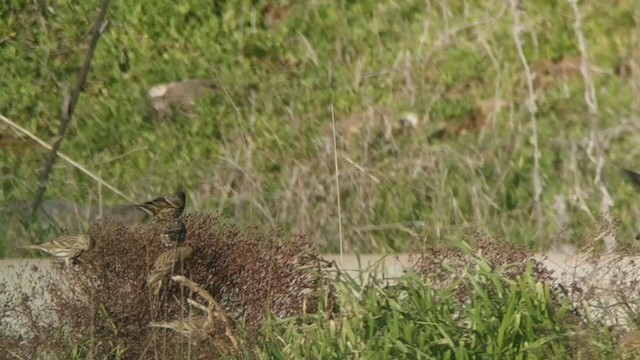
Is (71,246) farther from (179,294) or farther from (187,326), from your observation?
(187,326)

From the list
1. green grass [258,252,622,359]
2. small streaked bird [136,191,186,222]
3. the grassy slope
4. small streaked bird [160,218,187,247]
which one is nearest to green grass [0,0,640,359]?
the grassy slope

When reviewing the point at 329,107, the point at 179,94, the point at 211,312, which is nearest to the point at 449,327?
the point at 211,312

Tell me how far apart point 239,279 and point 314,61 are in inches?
179

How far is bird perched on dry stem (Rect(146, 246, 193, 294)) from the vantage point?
17.9 ft

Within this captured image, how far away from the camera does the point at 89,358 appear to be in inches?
206

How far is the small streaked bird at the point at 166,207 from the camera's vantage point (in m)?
6.08

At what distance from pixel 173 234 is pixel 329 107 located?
403cm

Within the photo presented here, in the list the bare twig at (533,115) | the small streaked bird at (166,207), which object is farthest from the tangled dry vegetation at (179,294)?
the bare twig at (533,115)

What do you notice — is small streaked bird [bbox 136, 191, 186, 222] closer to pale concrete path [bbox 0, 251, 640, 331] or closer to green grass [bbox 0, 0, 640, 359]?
pale concrete path [bbox 0, 251, 640, 331]

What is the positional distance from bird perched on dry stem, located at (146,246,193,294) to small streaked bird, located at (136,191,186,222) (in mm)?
493

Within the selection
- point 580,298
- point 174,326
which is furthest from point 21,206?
point 580,298

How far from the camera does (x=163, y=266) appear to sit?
17.9 ft

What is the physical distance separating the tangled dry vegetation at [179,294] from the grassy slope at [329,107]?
1.82 m

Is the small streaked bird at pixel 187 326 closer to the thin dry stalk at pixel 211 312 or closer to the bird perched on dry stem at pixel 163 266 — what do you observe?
the thin dry stalk at pixel 211 312
